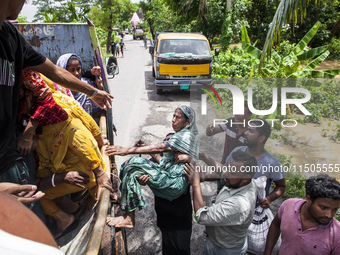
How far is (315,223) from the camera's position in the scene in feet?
6.49

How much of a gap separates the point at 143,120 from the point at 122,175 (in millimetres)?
4677

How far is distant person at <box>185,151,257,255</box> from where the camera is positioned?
201cm

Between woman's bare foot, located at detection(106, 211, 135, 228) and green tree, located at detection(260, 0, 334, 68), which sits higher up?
green tree, located at detection(260, 0, 334, 68)

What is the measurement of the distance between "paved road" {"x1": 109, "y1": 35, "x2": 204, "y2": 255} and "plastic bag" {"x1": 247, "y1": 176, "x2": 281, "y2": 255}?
75cm

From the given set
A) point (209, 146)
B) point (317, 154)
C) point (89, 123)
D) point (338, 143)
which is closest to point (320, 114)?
point (338, 143)

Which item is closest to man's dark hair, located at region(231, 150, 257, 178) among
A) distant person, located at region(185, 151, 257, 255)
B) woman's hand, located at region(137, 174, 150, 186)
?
distant person, located at region(185, 151, 257, 255)

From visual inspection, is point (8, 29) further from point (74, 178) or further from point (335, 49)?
point (335, 49)

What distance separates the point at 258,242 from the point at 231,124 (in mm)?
1324

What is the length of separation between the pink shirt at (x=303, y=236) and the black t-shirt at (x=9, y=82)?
6.83ft

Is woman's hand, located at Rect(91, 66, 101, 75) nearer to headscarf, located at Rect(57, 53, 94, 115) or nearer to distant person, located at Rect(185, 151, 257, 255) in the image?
headscarf, located at Rect(57, 53, 94, 115)

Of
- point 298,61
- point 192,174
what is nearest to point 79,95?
point 192,174

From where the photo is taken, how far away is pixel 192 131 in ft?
8.27

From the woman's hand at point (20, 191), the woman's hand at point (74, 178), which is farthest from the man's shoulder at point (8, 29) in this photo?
the woman's hand at point (74, 178)

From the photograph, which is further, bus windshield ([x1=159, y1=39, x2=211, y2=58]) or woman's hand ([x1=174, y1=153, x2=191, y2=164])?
bus windshield ([x1=159, y1=39, x2=211, y2=58])
